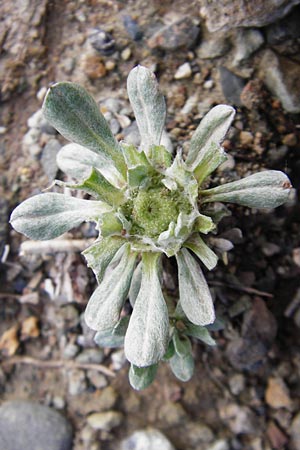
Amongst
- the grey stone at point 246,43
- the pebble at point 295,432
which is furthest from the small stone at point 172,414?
the grey stone at point 246,43

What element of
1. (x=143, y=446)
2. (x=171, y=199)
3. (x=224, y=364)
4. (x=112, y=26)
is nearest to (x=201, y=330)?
(x=171, y=199)

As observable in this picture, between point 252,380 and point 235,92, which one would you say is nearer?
point 235,92

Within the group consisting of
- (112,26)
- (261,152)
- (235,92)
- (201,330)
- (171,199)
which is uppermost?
(112,26)

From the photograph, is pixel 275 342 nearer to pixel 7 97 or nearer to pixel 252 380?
pixel 252 380

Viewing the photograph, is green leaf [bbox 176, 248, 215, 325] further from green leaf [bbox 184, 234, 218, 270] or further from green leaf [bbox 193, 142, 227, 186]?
green leaf [bbox 193, 142, 227, 186]

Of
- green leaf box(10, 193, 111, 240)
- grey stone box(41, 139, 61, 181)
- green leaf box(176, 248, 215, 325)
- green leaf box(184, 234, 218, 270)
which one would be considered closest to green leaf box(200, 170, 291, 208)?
green leaf box(184, 234, 218, 270)

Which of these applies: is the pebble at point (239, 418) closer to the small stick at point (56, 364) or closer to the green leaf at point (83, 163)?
the small stick at point (56, 364)

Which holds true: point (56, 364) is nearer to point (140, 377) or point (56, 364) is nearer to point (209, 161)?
point (140, 377)
